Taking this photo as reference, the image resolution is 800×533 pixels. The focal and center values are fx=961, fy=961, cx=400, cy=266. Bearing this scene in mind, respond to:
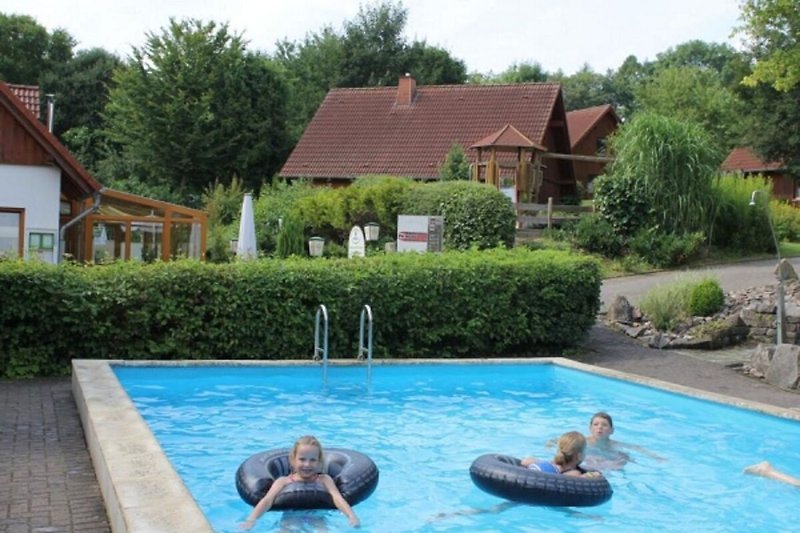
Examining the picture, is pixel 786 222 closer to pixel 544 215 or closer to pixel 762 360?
pixel 544 215

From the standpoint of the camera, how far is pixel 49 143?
70.8ft

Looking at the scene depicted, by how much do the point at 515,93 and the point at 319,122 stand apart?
867 centimetres

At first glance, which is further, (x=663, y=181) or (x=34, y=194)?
(x=663, y=181)

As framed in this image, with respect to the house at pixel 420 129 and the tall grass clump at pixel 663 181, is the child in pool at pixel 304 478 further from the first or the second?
the house at pixel 420 129

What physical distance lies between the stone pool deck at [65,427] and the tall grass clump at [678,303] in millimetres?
1284

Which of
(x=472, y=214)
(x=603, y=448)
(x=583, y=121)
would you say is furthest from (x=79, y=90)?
(x=603, y=448)

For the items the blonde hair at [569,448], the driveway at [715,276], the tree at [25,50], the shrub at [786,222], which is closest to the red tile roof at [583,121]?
the shrub at [786,222]

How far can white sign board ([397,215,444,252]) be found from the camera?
22484 millimetres

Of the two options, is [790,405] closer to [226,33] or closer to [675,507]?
[675,507]

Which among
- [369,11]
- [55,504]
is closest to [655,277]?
[55,504]

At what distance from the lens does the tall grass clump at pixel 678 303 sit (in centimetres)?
1883

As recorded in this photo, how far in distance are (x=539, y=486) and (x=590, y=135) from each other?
45.7 metres

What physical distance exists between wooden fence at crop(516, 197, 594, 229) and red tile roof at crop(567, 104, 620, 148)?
792 inches

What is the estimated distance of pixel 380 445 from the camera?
35.3 ft
